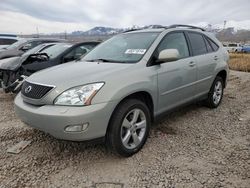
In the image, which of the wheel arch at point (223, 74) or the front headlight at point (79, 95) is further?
the wheel arch at point (223, 74)

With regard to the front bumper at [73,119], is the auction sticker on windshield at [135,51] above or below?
above

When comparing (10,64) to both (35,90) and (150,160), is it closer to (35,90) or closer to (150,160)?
(35,90)

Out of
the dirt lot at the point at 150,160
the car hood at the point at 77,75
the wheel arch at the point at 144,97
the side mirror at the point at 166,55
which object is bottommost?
the dirt lot at the point at 150,160

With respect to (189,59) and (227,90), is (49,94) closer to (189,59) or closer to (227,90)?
(189,59)

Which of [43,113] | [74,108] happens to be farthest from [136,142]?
[43,113]

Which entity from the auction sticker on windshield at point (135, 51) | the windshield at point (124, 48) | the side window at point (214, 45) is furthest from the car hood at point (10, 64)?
the side window at point (214, 45)

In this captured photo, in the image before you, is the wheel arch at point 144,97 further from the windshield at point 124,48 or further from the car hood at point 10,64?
the car hood at point 10,64

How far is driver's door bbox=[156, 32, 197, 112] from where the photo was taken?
362cm

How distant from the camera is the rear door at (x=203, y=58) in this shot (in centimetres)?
447

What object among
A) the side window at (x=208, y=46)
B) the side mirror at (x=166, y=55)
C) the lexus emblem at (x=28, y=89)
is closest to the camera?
the lexus emblem at (x=28, y=89)

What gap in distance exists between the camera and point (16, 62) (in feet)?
19.9

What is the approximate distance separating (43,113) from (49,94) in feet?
0.75

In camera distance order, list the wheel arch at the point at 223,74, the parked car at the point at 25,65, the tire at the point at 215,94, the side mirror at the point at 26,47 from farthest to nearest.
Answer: the side mirror at the point at 26,47
the parked car at the point at 25,65
the wheel arch at the point at 223,74
the tire at the point at 215,94

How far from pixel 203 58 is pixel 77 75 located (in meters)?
2.56
